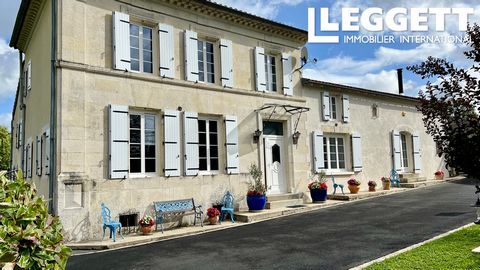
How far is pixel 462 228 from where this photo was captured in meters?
7.35

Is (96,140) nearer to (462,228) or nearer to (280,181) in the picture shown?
(280,181)

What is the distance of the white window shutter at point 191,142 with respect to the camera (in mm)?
9898

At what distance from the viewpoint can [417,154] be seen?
57.6 feet

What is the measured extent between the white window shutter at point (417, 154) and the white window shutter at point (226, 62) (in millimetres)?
10886

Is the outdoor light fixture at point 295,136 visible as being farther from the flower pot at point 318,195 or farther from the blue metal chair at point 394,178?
the blue metal chair at point 394,178

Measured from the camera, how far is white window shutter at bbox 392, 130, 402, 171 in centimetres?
1658

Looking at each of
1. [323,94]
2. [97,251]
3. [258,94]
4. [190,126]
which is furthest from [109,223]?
[323,94]

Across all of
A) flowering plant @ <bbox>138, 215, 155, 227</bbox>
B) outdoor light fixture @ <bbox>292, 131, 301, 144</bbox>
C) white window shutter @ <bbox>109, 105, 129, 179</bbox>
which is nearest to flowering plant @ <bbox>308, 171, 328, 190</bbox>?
outdoor light fixture @ <bbox>292, 131, 301, 144</bbox>

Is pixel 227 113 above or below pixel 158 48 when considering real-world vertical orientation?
below

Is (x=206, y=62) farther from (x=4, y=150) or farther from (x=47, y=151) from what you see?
(x=4, y=150)

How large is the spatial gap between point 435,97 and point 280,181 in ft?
29.6

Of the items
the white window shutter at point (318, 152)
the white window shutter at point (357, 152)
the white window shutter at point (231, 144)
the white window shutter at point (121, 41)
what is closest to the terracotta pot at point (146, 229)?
the white window shutter at point (231, 144)

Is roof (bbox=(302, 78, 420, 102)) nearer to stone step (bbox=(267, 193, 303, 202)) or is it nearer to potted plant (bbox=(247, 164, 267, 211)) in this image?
stone step (bbox=(267, 193, 303, 202))

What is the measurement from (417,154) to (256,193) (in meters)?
10.5
